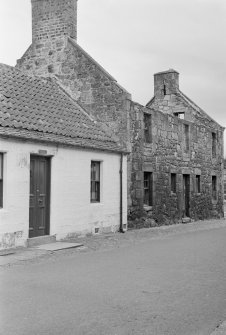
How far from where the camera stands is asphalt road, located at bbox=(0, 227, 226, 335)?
552 centimetres

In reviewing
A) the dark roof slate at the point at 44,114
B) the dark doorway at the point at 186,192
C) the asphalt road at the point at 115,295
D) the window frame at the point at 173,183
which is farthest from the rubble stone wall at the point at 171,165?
the asphalt road at the point at 115,295

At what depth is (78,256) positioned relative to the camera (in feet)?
36.4

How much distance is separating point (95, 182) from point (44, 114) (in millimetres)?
2965

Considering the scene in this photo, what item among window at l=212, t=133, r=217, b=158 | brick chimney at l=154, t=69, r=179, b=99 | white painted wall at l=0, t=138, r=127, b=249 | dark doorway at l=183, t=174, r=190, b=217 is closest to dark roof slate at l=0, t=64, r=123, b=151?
white painted wall at l=0, t=138, r=127, b=249

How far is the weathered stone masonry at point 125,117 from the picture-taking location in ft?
60.5

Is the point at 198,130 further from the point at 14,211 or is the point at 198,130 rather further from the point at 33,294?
the point at 33,294

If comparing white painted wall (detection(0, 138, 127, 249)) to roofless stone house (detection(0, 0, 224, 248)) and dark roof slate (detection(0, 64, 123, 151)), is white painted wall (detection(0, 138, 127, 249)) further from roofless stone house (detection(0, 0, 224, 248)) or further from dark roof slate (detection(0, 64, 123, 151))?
dark roof slate (detection(0, 64, 123, 151))

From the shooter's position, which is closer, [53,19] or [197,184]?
[53,19]

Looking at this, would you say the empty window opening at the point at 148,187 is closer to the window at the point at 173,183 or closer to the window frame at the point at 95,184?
the window at the point at 173,183

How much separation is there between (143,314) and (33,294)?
5.88 ft

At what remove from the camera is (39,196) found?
13.5 metres

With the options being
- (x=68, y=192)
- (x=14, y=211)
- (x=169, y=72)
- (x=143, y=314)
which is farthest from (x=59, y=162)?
(x=169, y=72)

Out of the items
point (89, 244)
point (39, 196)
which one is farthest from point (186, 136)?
point (39, 196)

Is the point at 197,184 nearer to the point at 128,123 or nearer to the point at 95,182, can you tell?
the point at 128,123
